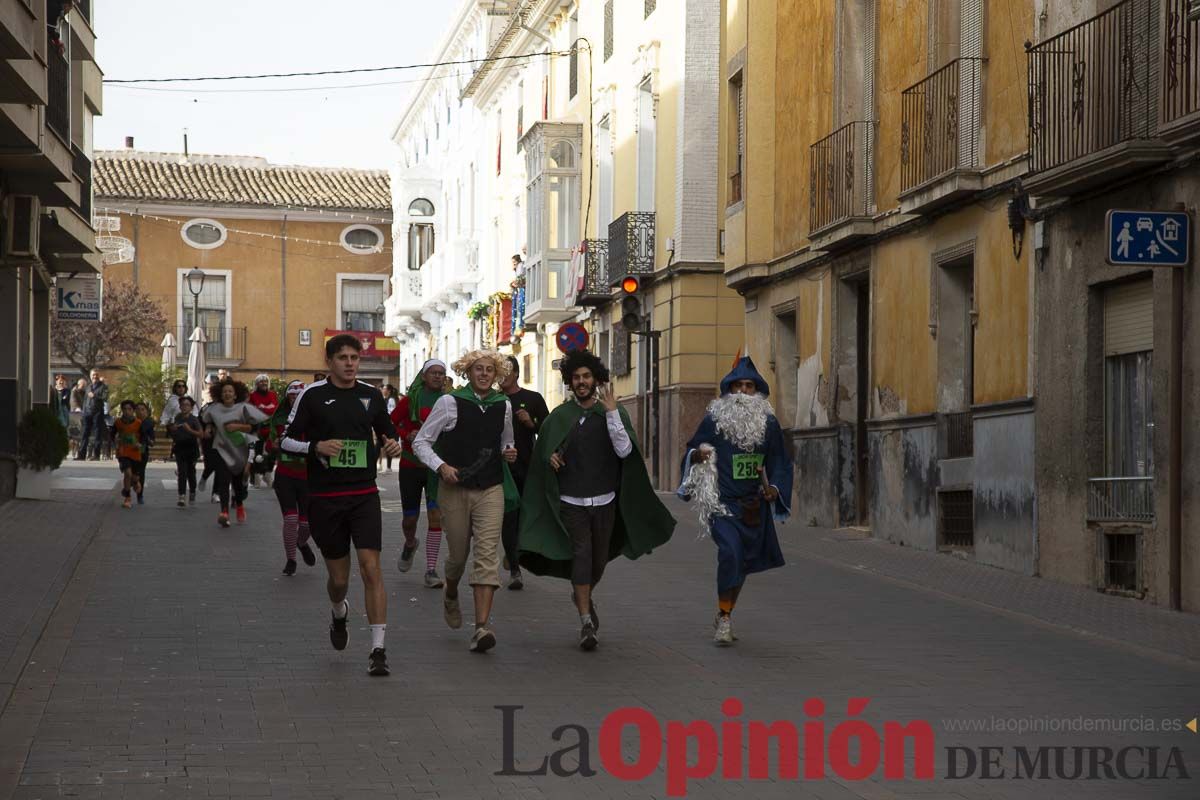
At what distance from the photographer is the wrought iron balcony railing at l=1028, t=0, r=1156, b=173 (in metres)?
15.1

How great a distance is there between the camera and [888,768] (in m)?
7.59

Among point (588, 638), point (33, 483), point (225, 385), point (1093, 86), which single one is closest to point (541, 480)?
point (588, 638)

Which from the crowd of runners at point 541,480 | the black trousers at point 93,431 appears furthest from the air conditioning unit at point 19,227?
the black trousers at point 93,431

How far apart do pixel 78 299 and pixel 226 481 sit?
11.1 metres

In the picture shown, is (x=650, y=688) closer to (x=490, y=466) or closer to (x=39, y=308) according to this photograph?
(x=490, y=466)

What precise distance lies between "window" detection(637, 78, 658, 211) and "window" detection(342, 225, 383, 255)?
127 ft

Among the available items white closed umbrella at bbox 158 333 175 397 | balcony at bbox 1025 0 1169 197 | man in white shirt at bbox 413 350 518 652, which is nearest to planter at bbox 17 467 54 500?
balcony at bbox 1025 0 1169 197

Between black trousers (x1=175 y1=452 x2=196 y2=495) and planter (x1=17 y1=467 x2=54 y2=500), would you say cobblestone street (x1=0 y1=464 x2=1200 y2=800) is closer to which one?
black trousers (x1=175 y1=452 x2=196 y2=495)

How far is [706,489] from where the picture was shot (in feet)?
39.7

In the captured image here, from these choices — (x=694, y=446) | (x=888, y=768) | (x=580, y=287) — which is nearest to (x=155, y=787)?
(x=888, y=768)

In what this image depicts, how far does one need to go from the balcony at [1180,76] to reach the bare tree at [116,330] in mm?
50027

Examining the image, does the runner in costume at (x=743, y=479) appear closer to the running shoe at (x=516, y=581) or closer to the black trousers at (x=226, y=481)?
the running shoe at (x=516, y=581)

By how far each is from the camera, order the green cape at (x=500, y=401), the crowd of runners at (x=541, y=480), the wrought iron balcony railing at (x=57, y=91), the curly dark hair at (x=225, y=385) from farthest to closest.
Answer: the wrought iron balcony railing at (x=57, y=91)
the curly dark hair at (x=225, y=385)
the green cape at (x=500, y=401)
the crowd of runners at (x=541, y=480)

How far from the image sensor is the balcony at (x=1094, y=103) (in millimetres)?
14945
